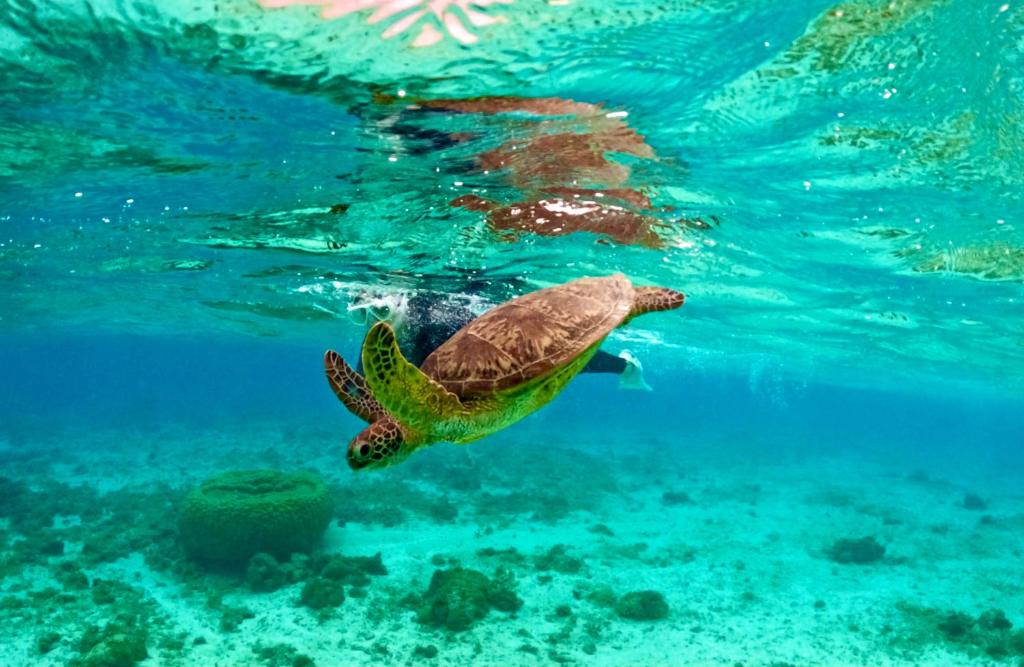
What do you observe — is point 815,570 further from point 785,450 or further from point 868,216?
point 785,450

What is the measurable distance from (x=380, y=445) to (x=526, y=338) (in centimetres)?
117

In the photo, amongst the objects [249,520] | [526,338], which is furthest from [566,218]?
[249,520]

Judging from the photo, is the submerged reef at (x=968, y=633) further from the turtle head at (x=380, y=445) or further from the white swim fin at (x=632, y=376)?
the turtle head at (x=380, y=445)

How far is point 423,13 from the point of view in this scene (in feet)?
21.0

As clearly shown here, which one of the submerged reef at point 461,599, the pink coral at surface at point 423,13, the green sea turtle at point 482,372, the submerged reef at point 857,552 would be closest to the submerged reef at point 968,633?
the submerged reef at point 857,552

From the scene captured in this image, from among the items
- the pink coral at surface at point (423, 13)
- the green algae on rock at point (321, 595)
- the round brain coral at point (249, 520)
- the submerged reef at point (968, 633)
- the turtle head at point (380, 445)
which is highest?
the pink coral at surface at point (423, 13)

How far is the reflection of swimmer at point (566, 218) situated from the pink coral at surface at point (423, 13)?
5.50 meters

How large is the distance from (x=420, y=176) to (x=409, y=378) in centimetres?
864

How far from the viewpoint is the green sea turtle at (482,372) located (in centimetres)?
327

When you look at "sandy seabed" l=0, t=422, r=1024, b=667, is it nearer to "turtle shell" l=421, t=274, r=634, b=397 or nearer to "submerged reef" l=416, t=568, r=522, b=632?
"submerged reef" l=416, t=568, r=522, b=632

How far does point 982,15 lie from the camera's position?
21.2 feet

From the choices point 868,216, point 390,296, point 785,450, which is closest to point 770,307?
point 868,216

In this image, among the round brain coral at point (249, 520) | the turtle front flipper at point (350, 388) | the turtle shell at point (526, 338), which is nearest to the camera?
the turtle front flipper at point (350, 388)

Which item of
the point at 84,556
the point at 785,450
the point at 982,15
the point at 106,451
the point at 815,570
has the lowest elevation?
the point at 785,450
